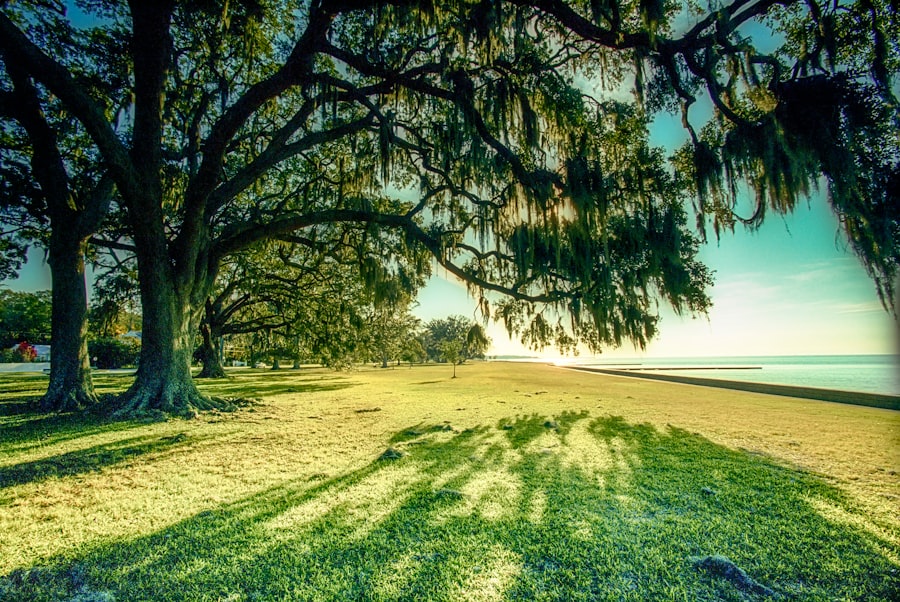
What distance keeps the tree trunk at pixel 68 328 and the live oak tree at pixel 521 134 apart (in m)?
1.57

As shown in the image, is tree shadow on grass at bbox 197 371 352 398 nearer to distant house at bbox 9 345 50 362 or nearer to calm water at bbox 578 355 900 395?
calm water at bbox 578 355 900 395

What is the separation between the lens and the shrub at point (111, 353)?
33438 millimetres

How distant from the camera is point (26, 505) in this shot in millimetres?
2768

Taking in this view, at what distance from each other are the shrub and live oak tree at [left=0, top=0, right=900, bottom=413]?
118ft

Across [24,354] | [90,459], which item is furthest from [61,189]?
[24,354]

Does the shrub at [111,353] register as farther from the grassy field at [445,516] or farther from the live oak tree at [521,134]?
the grassy field at [445,516]

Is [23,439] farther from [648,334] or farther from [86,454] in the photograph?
[648,334]

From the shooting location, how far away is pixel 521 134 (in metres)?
6.09

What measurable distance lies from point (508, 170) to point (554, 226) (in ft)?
4.90

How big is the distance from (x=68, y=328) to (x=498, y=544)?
979 cm

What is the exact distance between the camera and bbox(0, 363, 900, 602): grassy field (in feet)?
6.04

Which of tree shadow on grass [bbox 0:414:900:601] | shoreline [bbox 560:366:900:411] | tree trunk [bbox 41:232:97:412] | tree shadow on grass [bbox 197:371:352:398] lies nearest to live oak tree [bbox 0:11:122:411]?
tree trunk [bbox 41:232:97:412]

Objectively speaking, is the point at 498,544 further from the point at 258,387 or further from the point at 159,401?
the point at 258,387

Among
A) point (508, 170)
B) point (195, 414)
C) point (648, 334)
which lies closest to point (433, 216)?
point (508, 170)
